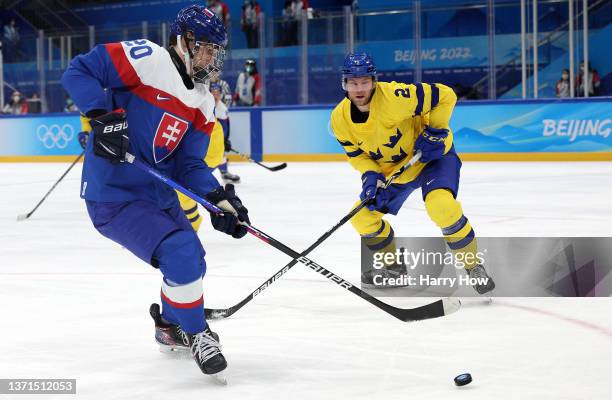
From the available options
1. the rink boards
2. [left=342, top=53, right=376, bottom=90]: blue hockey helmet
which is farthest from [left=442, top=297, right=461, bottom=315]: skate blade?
the rink boards

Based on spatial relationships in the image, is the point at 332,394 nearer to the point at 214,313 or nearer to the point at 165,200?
the point at 165,200

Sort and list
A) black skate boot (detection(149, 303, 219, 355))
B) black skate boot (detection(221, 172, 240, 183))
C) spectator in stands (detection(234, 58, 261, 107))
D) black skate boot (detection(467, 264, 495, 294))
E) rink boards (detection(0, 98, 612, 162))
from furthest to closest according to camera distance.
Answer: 1. spectator in stands (detection(234, 58, 261, 107))
2. rink boards (detection(0, 98, 612, 162))
3. black skate boot (detection(221, 172, 240, 183))
4. black skate boot (detection(467, 264, 495, 294))
5. black skate boot (detection(149, 303, 219, 355))

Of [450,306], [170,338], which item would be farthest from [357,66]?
[170,338]

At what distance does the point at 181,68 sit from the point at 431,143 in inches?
52.8

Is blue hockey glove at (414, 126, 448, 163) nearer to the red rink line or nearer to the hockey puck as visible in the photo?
the red rink line

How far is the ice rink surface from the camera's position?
2.23 meters

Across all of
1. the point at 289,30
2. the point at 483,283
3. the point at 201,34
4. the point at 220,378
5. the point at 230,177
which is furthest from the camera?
the point at 289,30

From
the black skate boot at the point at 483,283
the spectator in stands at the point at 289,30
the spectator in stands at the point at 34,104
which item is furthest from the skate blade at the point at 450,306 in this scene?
the spectator in stands at the point at 34,104

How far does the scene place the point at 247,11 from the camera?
1405cm

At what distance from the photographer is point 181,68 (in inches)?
98.1

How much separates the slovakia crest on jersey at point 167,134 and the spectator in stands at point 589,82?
8744 millimetres

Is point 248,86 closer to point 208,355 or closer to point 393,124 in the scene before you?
point 393,124

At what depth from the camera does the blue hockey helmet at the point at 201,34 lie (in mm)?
2400

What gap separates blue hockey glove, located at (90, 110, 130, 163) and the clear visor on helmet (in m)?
0.26
